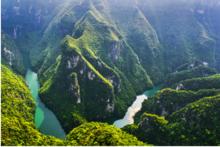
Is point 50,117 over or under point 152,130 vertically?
over

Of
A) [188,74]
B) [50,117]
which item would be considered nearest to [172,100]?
[50,117]

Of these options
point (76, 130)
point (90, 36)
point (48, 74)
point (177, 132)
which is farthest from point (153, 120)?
point (90, 36)

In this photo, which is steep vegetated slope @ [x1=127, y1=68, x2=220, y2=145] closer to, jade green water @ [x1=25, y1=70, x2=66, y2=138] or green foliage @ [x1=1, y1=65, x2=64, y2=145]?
jade green water @ [x1=25, y1=70, x2=66, y2=138]

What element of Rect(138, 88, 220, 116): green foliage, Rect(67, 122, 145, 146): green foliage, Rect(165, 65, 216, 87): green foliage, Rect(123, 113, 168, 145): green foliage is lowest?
Rect(165, 65, 216, 87): green foliage

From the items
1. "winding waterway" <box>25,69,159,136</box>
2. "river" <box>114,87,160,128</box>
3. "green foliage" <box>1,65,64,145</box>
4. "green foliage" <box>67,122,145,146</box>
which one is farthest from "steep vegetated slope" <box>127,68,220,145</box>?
"green foliage" <box>1,65,64,145</box>

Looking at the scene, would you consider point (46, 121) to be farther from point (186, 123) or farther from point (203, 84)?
point (203, 84)

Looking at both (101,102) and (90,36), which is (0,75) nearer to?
(101,102)

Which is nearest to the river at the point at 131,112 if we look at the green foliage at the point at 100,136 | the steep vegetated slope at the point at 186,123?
the steep vegetated slope at the point at 186,123
